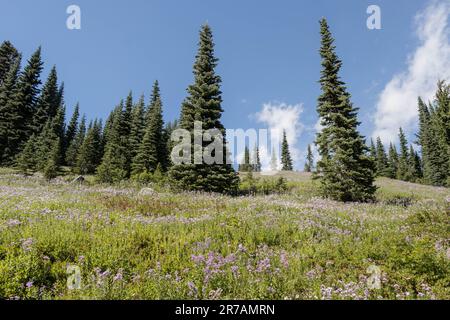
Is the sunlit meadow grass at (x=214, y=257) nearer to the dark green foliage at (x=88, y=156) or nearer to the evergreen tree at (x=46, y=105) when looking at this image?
the dark green foliage at (x=88, y=156)

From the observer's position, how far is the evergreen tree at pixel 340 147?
67.8ft

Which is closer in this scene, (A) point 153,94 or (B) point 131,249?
Answer: (B) point 131,249

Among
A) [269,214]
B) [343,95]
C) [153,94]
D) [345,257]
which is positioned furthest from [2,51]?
[345,257]

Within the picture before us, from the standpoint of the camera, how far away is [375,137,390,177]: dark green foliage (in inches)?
3190

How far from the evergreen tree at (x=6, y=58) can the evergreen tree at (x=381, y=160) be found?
9431cm

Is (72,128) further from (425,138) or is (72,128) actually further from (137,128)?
(425,138)

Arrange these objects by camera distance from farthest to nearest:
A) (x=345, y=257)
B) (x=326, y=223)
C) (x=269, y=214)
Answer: (x=269, y=214)
(x=326, y=223)
(x=345, y=257)

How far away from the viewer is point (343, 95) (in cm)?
2341

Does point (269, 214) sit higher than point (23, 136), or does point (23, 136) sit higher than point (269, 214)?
point (23, 136)

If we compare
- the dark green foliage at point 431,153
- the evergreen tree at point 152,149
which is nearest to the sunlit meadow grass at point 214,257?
the evergreen tree at point 152,149

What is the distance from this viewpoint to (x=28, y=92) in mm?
57344
